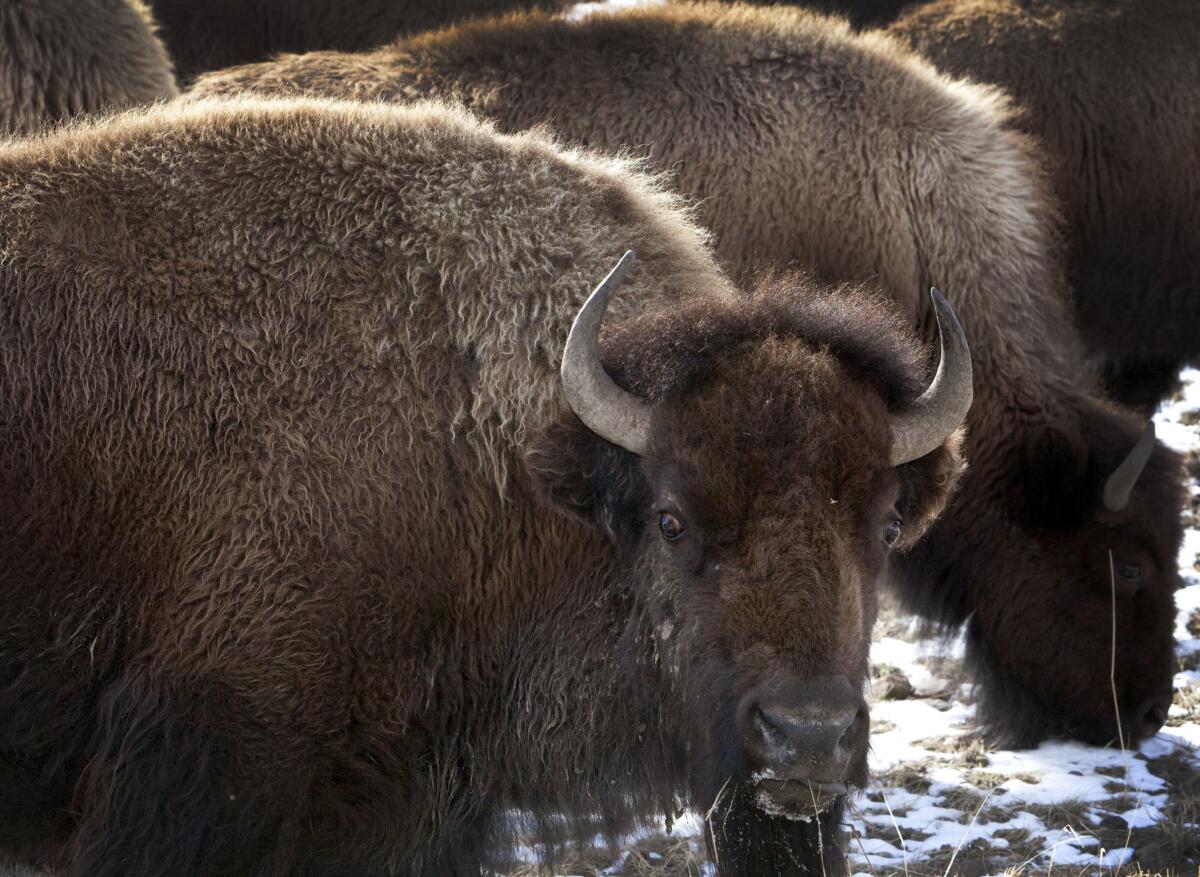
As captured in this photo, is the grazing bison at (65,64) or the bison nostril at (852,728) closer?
the bison nostril at (852,728)

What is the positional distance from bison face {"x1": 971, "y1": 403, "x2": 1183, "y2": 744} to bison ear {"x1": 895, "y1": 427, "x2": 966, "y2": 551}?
2301mm

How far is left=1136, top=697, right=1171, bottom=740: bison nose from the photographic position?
5.80 meters

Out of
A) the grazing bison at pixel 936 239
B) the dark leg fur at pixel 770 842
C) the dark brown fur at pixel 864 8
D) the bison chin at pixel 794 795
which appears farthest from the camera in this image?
the dark brown fur at pixel 864 8

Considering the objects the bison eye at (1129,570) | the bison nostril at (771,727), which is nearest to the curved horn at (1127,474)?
the bison eye at (1129,570)

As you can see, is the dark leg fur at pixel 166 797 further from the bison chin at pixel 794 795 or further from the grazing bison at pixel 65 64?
the grazing bison at pixel 65 64

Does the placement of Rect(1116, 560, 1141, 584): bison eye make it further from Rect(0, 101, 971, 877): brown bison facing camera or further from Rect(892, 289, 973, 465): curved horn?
Rect(892, 289, 973, 465): curved horn

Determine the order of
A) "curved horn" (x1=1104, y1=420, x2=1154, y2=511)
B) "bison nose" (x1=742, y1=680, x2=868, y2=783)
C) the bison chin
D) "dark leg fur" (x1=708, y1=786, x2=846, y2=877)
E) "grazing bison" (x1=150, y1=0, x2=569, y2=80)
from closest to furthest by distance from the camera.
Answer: "bison nose" (x1=742, y1=680, x2=868, y2=783)
the bison chin
"dark leg fur" (x1=708, y1=786, x2=846, y2=877)
"curved horn" (x1=1104, y1=420, x2=1154, y2=511)
"grazing bison" (x1=150, y1=0, x2=569, y2=80)

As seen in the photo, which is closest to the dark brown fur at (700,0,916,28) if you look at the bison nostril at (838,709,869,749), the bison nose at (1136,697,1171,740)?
the bison nose at (1136,697,1171,740)

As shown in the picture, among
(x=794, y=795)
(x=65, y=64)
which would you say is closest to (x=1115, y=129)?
(x=65, y=64)

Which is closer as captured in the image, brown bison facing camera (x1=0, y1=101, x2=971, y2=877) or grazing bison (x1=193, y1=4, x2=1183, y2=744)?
brown bison facing camera (x1=0, y1=101, x2=971, y2=877)

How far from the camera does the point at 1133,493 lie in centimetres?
600

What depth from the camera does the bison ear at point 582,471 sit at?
3.58 m

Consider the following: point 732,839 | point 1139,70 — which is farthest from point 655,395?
point 1139,70

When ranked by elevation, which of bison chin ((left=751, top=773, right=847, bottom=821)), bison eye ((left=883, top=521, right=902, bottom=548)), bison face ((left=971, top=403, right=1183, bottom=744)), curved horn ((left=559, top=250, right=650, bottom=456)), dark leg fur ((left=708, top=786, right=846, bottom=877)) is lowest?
bison face ((left=971, top=403, right=1183, bottom=744))
